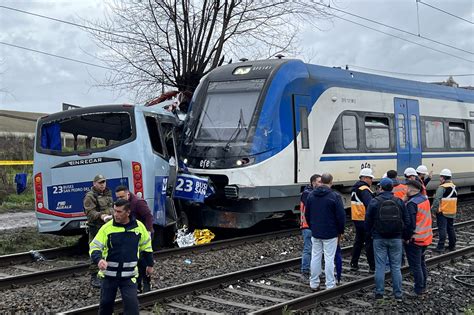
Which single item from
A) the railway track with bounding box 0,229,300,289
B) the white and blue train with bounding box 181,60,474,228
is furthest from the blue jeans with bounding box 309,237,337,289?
the white and blue train with bounding box 181,60,474,228

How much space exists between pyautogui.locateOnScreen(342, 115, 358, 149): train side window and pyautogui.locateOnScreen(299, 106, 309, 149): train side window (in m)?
1.39

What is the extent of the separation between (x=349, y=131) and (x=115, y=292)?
9.09 m

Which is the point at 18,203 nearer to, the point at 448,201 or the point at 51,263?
the point at 51,263

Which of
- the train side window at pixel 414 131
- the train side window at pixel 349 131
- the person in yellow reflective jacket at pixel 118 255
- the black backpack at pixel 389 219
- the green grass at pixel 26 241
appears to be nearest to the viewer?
the person in yellow reflective jacket at pixel 118 255

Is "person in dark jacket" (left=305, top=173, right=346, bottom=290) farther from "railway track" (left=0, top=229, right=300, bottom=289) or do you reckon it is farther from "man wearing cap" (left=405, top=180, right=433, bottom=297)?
"railway track" (left=0, top=229, right=300, bottom=289)

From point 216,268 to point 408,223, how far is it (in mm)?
3403

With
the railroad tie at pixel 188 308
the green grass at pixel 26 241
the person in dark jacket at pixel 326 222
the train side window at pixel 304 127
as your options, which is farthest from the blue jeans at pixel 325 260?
the green grass at pixel 26 241

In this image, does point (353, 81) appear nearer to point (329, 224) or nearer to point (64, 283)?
point (329, 224)

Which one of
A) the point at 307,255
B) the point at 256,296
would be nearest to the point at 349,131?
the point at 307,255

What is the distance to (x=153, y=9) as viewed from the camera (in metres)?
20.3

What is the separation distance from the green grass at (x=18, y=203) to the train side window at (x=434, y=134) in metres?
11.9

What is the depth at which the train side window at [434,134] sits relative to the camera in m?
16.6

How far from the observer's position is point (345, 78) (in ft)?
45.9

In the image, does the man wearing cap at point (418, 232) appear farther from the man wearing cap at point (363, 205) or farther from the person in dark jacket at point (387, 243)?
the man wearing cap at point (363, 205)
